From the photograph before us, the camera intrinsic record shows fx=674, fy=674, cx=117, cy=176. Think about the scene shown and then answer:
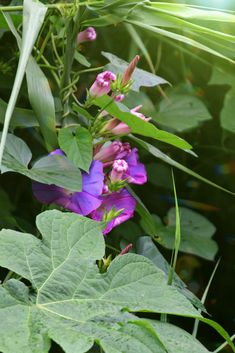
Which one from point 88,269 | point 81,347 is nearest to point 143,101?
point 88,269

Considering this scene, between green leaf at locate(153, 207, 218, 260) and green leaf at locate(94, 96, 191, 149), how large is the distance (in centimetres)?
46

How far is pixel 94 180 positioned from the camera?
2.76 feet

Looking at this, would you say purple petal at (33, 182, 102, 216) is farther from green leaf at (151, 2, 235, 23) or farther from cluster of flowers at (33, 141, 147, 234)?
green leaf at (151, 2, 235, 23)

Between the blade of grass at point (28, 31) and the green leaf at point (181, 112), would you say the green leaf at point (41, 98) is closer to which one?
the blade of grass at point (28, 31)

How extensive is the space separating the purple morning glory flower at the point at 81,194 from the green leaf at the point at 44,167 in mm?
27

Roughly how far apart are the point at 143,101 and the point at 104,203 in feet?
1.97

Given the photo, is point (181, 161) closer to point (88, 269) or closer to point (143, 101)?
point (143, 101)

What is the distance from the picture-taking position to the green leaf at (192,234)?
1.30 meters

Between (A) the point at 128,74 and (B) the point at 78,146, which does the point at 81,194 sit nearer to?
(B) the point at 78,146

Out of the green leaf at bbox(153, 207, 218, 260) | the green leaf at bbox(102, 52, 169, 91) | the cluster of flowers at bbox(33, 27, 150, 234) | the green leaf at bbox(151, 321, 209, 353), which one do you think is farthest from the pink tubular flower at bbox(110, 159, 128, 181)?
the green leaf at bbox(153, 207, 218, 260)

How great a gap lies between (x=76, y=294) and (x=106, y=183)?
0.29 metres

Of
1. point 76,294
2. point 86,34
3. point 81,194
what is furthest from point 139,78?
point 76,294

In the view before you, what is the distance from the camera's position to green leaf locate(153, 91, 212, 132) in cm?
144

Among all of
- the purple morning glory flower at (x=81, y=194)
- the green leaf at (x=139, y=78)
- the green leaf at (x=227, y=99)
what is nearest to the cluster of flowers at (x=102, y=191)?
the purple morning glory flower at (x=81, y=194)
